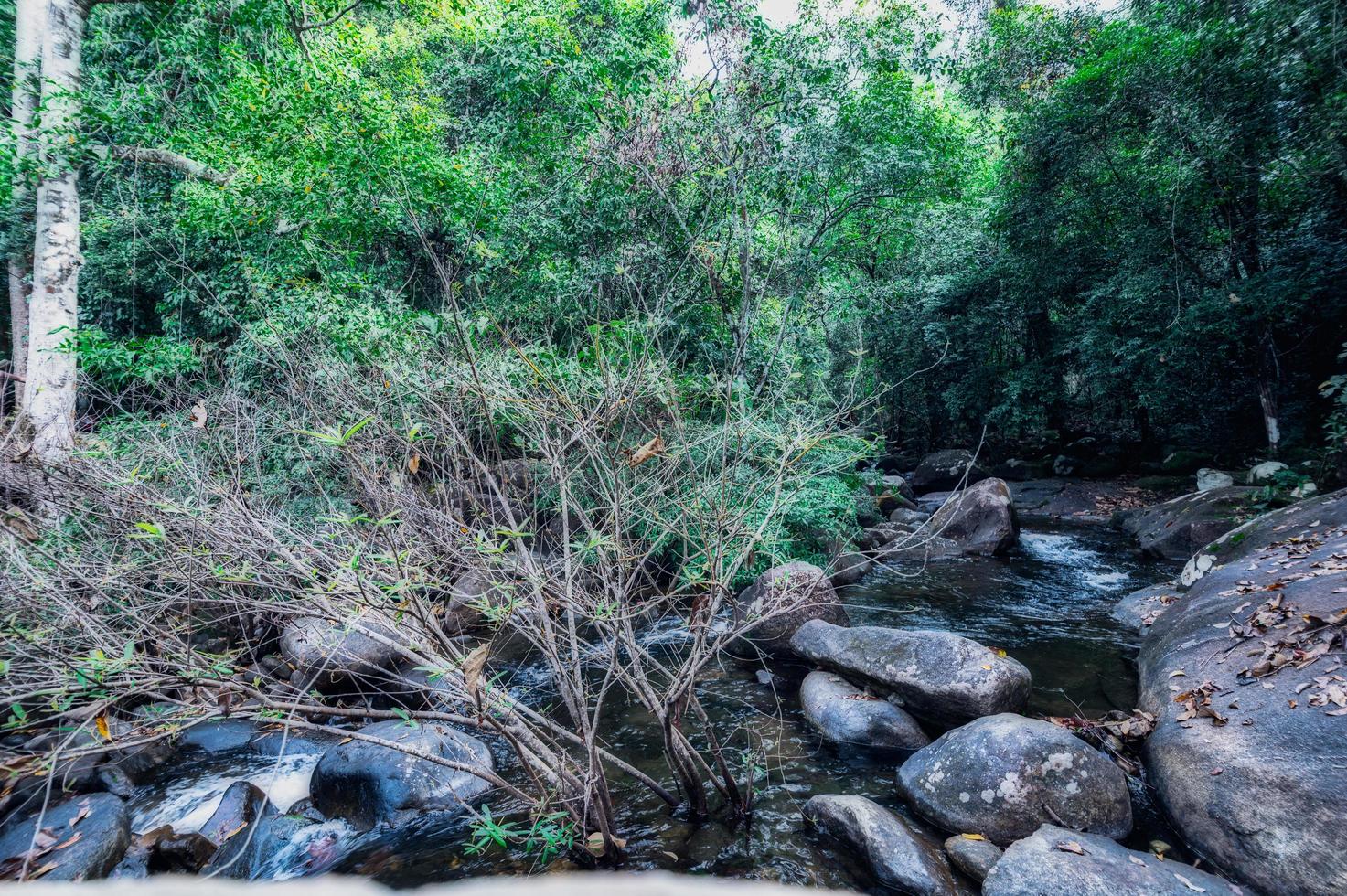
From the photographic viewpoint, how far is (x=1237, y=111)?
8.77 metres

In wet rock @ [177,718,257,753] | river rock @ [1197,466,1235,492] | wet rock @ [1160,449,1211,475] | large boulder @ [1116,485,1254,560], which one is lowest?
wet rock @ [177,718,257,753]

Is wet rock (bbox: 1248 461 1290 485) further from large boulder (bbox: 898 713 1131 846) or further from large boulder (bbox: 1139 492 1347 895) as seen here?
large boulder (bbox: 898 713 1131 846)

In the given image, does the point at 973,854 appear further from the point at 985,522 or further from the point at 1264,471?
the point at 1264,471

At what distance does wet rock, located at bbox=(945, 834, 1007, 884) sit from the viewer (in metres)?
3.42

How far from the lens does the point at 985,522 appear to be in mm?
11172

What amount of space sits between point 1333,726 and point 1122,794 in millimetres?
1142

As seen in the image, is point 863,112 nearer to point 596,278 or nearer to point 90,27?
point 596,278

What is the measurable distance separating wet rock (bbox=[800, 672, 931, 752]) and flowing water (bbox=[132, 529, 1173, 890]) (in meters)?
0.13

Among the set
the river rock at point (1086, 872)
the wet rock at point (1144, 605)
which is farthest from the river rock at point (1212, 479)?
the river rock at point (1086, 872)

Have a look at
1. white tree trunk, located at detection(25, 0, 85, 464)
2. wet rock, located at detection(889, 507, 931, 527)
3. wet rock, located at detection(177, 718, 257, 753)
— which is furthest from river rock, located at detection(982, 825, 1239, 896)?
white tree trunk, located at detection(25, 0, 85, 464)

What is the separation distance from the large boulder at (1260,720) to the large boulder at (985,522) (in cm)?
513

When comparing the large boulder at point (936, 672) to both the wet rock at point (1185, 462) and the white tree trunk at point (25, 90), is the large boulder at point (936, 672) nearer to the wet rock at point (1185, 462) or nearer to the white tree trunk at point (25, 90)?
the white tree trunk at point (25, 90)

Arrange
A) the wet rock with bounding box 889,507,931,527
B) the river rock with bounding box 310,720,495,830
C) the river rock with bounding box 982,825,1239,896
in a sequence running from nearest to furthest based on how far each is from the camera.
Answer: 1. the river rock with bounding box 982,825,1239,896
2. the river rock with bounding box 310,720,495,830
3. the wet rock with bounding box 889,507,931,527

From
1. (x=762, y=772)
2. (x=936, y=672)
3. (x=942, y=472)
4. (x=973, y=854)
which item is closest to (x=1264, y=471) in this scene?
(x=942, y=472)
